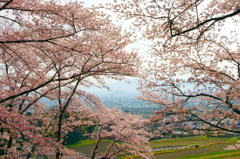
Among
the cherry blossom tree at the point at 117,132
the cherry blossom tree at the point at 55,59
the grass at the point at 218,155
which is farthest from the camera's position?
the grass at the point at 218,155

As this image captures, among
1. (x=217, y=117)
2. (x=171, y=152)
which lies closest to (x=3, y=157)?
(x=217, y=117)

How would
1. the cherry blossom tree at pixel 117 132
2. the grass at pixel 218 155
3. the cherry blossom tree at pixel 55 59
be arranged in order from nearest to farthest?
the cherry blossom tree at pixel 55 59 < the cherry blossom tree at pixel 117 132 < the grass at pixel 218 155

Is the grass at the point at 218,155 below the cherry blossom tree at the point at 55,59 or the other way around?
below

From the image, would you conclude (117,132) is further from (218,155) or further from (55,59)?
(218,155)

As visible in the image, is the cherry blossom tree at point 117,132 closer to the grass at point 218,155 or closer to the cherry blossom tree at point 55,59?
the cherry blossom tree at point 55,59

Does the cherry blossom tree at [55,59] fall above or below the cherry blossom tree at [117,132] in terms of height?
above

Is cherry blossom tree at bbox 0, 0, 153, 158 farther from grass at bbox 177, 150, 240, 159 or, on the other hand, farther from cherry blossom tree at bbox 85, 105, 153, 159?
grass at bbox 177, 150, 240, 159

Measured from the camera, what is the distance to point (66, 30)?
4242 millimetres

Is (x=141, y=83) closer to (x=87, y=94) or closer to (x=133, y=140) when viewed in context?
(x=87, y=94)

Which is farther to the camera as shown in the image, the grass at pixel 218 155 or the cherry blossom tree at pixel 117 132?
the grass at pixel 218 155

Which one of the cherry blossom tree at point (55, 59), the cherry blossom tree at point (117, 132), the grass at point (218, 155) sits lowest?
the grass at point (218, 155)

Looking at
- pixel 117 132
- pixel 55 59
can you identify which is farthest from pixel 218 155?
pixel 55 59

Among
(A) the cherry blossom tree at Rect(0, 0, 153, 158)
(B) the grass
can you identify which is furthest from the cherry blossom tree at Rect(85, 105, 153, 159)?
(B) the grass

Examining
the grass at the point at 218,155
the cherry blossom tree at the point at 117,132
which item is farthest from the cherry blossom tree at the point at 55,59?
the grass at the point at 218,155
